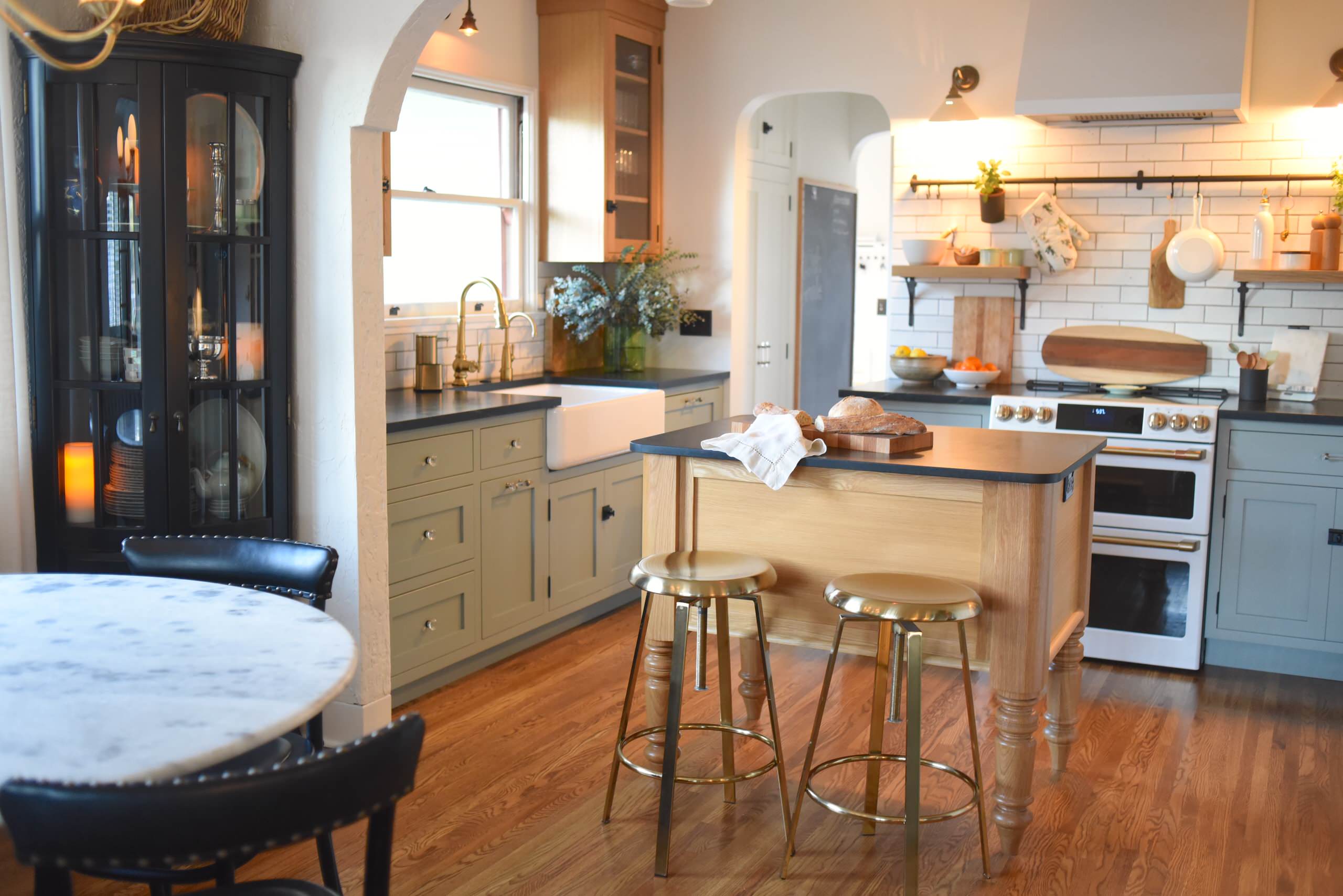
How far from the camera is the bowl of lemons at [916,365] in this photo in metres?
5.46

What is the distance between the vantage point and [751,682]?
3850mm

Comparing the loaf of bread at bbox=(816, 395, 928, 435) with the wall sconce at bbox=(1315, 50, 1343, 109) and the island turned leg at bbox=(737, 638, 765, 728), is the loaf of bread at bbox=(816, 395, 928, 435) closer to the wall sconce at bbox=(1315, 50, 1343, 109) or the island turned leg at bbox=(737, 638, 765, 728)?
the island turned leg at bbox=(737, 638, 765, 728)

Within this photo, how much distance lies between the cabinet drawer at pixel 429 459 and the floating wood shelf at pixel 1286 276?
308cm

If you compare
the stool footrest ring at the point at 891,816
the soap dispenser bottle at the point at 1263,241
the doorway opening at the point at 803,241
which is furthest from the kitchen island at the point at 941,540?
the doorway opening at the point at 803,241

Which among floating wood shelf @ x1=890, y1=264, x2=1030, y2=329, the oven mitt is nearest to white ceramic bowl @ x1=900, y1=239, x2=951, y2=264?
floating wood shelf @ x1=890, y1=264, x2=1030, y2=329

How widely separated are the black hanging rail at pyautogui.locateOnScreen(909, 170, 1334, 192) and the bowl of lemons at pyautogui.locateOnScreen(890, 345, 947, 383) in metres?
0.76

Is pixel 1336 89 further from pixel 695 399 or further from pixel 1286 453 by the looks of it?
pixel 695 399

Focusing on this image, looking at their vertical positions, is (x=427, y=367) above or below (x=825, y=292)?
below

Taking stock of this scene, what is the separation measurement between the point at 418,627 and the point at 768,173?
132 inches

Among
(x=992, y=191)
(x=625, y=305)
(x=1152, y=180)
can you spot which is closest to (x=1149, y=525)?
(x=1152, y=180)

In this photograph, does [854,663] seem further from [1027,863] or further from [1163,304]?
[1163,304]

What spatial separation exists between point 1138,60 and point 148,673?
432 cm

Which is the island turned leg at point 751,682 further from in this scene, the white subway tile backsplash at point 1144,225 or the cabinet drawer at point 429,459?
the white subway tile backsplash at point 1144,225

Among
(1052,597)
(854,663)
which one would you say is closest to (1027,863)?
(1052,597)
